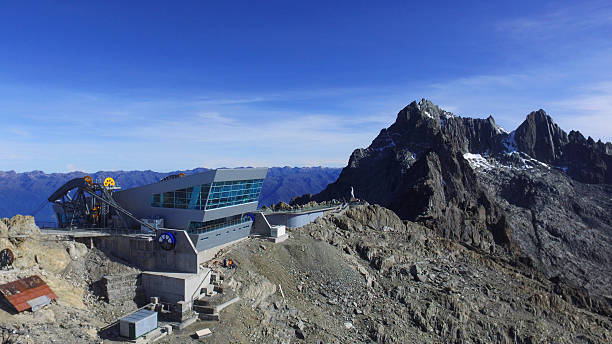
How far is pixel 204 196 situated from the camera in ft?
161

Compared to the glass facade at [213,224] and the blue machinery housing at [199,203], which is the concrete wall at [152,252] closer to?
the blue machinery housing at [199,203]

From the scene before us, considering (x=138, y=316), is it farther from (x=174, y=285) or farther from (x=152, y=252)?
(x=152, y=252)

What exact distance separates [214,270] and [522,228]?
157 m

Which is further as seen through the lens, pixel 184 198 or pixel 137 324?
pixel 184 198

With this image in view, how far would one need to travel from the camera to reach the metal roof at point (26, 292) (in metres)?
32.6

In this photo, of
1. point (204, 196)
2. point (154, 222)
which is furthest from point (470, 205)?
point (154, 222)

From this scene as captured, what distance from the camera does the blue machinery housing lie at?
4911 centimetres

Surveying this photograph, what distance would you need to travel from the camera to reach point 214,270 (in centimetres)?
4662

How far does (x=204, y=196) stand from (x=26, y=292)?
1979 centimetres

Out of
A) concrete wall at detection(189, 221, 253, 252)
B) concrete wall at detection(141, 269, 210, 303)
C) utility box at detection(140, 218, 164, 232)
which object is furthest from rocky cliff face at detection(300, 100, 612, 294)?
concrete wall at detection(141, 269, 210, 303)

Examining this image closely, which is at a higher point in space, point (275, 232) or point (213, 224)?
point (213, 224)

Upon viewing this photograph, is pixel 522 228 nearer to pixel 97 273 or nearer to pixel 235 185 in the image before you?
pixel 235 185

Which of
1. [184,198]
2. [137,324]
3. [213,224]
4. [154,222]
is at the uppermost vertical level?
[184,198]

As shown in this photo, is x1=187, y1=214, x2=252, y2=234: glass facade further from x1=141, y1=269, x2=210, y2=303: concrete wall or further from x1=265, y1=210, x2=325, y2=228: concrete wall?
x1=265, y1=210, x2=325, y2=228: concrete wall
